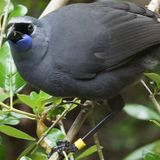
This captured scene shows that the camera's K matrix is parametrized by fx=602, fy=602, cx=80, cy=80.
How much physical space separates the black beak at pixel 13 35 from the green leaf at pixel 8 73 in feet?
0.55

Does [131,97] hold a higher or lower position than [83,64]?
lower

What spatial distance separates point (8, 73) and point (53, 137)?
271 millimetres

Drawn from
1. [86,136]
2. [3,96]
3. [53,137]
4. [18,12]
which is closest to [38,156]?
[53,137]

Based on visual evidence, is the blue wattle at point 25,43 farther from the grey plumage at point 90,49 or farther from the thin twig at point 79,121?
the thin twig at point 79,121

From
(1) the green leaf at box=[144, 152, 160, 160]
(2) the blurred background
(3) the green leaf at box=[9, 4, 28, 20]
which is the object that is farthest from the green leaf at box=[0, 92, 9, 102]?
(2) the blurred background

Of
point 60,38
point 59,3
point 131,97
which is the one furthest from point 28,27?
point 131,97

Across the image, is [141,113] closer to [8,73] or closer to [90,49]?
[90,49]

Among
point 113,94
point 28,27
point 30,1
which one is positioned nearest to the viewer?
point 28,27

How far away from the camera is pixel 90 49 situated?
2105 millimetres

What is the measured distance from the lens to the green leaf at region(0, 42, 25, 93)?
→ 2.06 meters

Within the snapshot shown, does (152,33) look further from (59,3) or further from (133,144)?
(133,144)

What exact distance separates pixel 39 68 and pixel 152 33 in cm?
48

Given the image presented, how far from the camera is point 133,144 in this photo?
382cm

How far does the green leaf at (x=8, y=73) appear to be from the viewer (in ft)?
6.77
